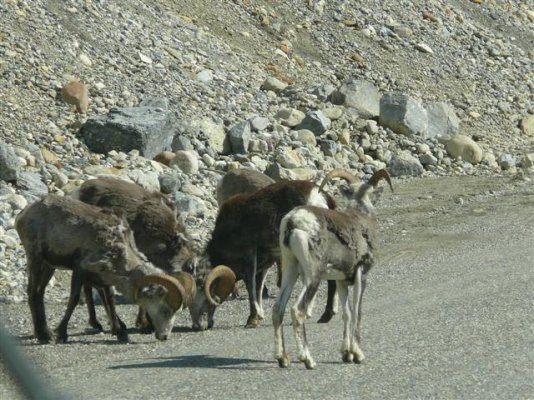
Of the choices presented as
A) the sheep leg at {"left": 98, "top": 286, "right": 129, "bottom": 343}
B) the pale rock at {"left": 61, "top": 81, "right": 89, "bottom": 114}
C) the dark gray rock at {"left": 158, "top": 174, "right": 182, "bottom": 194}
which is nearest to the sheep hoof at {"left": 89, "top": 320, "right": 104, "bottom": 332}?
the sheep leg at {"left": 98, "top": 286, "right": 129, "bottom": 343}

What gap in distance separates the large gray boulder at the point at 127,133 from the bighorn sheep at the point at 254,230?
349 inches

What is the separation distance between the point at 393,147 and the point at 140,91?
6004 millimetres

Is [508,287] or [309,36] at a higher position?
[508,287]

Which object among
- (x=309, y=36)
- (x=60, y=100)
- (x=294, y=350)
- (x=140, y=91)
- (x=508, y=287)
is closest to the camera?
(x=294, y=350)

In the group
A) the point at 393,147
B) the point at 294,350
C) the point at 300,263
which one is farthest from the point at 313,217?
the point at 393,147

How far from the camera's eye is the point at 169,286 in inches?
522

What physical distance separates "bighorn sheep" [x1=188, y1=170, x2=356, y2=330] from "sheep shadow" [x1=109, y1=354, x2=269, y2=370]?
105 inches

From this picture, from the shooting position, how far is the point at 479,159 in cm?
2864

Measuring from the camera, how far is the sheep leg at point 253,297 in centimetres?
1423

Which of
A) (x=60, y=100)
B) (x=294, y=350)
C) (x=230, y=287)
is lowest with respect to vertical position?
(x=60, y=100)

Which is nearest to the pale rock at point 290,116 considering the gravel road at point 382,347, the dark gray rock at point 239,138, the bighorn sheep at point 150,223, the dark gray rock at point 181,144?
the dark gray rock at point 239,138

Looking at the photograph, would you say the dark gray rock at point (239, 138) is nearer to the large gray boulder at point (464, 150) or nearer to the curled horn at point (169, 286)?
the large gray boulder at point (464, 150)

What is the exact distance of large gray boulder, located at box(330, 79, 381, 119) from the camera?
96.3 feet

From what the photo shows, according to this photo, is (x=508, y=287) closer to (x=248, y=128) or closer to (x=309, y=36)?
(x=248, y=128)
